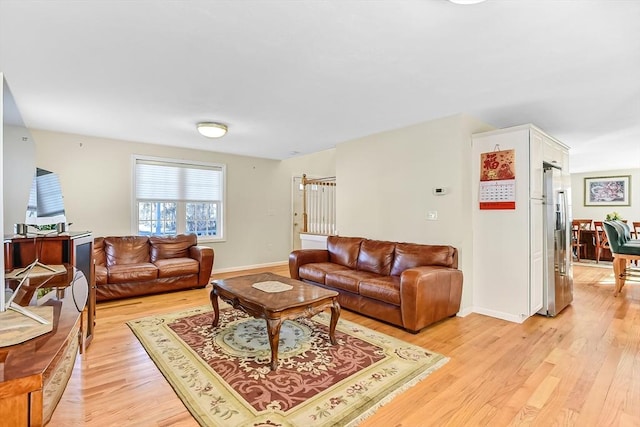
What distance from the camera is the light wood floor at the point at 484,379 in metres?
1.82

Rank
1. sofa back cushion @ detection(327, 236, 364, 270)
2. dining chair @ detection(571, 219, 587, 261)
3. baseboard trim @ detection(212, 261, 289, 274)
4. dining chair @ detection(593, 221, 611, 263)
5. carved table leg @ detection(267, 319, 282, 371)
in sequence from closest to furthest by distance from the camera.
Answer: carved table leg @ detection(267, 319, 282, 371)
sofa back cushion @ detection(327, 236, 364, 270)
baseboard trim @ detection(212, 261, 289, 274)
dining chair @ detection(593, 221, 611, 263)
dining chair @ detection(571, 219, 587, 261)

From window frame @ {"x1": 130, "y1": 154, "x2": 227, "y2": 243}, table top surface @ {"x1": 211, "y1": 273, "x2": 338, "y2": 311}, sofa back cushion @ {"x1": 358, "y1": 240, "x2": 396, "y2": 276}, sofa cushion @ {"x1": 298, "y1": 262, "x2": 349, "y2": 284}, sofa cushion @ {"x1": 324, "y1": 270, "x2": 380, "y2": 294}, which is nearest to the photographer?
table top surface @ {"x1": 211, "y1": 273, "x2": 338, "y2": 311}

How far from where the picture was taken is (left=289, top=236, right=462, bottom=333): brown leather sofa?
3.02 metres

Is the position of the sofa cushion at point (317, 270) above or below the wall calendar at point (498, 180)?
below

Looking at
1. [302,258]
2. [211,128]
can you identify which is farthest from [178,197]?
[302,258]

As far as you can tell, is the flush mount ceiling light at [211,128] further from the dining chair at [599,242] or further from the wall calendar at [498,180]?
the dining chair at [599,242]

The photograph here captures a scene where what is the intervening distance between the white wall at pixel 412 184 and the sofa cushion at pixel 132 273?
9.42 feet

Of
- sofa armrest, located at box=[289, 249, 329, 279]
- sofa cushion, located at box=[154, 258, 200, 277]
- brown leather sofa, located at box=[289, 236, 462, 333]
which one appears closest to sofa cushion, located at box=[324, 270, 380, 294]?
brown leather sofa, located at box=[289, 236, 462, 333]

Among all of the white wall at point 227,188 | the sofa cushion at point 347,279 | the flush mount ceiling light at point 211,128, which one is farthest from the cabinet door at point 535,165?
the white wall at point 227,188

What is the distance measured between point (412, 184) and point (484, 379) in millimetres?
2409

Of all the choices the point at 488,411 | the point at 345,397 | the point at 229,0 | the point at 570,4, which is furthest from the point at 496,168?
the point at 229,0

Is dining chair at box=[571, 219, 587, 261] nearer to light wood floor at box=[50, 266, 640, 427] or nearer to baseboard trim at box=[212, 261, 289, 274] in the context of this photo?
light wood floor at box=[50, 266, 640, 427]

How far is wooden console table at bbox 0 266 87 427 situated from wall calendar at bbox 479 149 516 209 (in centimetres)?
385

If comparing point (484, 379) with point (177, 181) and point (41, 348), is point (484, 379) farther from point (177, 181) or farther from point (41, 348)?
point (177, 181)
